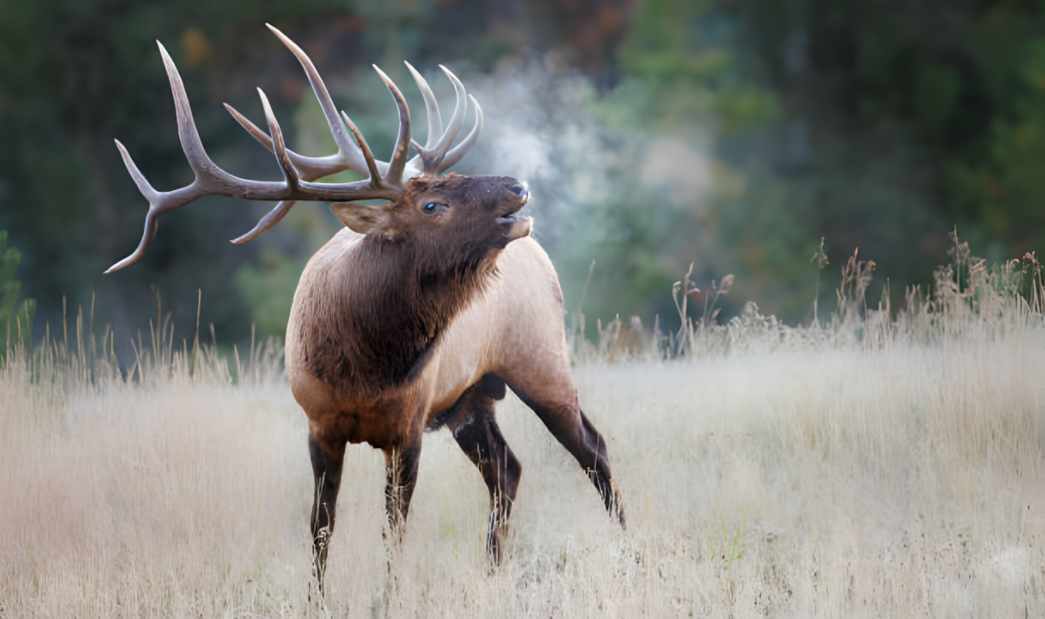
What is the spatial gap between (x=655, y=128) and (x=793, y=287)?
2.15 metres

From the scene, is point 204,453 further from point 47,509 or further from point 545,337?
point 545,337

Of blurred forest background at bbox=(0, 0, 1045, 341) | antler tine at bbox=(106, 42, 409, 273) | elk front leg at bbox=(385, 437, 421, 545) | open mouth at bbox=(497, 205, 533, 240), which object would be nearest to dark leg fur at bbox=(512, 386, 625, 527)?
elk front leg at bbox=(385, 437, 421, 545)

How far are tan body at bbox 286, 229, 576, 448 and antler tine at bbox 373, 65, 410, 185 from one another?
313 millimetres

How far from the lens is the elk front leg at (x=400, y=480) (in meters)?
4.13

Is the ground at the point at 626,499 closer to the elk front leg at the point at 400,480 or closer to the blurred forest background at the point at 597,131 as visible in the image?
the elk front leg at the point at 400,480

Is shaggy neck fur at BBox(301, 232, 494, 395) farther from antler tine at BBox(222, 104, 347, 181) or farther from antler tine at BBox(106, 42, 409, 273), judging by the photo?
antler tine at BBox(222, 104, 347, 181)

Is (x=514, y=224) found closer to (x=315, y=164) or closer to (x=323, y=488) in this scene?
(x=315, y=164)

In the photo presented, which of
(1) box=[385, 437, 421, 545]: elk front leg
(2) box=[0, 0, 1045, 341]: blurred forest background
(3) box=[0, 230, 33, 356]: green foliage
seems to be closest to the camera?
(1) box=[385, 437, 421, 545]: elk front leg

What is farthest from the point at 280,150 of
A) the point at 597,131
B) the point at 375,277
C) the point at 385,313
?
the point at 597,131

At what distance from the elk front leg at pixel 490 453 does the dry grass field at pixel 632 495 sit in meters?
0.17

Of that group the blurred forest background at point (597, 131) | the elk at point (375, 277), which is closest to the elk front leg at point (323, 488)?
the elk at point (375, 277)

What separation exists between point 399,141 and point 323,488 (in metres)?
1.22

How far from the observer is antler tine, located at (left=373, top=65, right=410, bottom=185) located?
12.6ft

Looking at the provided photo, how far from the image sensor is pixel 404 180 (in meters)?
4.03
